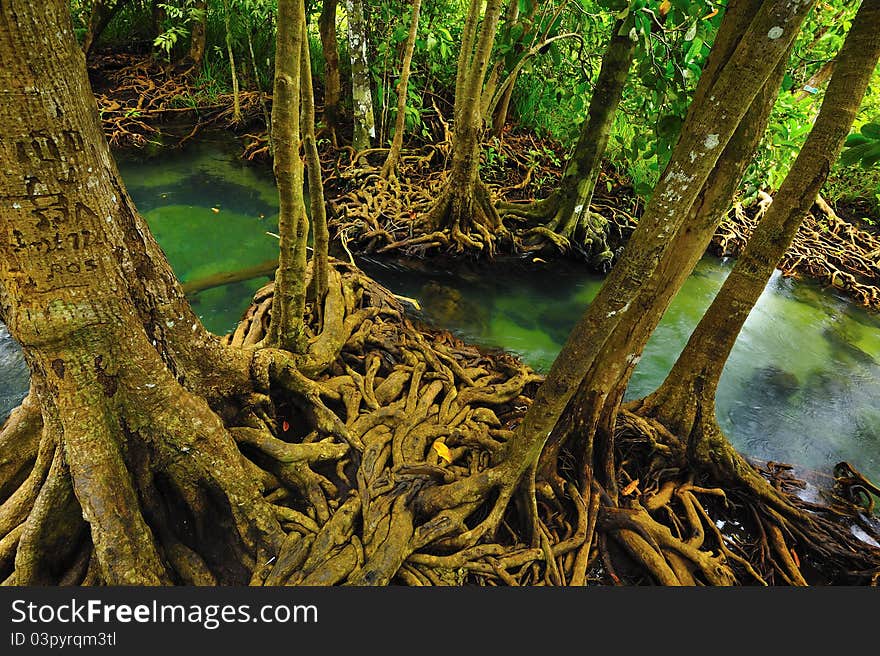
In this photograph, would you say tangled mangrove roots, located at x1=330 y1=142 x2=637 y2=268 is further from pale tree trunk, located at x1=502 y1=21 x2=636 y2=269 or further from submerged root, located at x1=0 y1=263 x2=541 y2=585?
submerged root, located at x1=0 y1=263 x2=541 y2=585

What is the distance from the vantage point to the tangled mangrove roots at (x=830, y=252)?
24.0ft

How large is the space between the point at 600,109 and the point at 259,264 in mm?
4135

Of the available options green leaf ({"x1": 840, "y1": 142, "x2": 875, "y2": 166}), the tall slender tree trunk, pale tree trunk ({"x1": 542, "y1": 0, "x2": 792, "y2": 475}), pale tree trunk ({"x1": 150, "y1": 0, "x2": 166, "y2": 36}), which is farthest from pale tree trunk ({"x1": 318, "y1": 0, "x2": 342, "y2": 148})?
green leaf ({"x1": 840, "y1": 142, "x2": 875, "y2": 166})

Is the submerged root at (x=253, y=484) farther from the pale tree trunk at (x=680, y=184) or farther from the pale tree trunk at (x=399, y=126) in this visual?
the pale tree trunk at (x=399, y=126)

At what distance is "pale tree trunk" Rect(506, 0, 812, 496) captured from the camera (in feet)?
5.30

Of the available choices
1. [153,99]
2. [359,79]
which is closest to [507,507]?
[359,79]

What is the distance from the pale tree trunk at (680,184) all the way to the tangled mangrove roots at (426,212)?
3.94m

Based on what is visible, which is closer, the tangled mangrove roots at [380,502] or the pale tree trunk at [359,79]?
the tangled mangrove roots at [380,502]

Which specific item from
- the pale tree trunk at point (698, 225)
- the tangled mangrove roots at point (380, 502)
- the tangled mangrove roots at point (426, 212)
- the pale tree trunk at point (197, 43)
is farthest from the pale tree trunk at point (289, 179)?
the pale tree trunk at point (197, 43)

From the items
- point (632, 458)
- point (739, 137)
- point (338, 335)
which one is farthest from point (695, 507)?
point (338, 335)

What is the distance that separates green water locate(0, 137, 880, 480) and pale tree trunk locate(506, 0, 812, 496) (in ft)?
8.62

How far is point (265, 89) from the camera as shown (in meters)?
9.52

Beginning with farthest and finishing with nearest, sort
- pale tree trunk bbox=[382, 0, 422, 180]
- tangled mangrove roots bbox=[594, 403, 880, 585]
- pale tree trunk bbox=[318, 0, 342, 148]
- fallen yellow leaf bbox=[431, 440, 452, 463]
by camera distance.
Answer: pale tree trunk bbox=[318, 0, 342, 148] → pale tree trunk bbox=[382, 0, 422, 180] → fallen yellow leaf bbox=[431, 440, 452, 463] → tangled mangrove roots bbox=[594, 403, 880, 585]

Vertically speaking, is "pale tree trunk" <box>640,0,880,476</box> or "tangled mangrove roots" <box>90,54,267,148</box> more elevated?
"pale tree trunk" <box>640,0,880,476</box>
